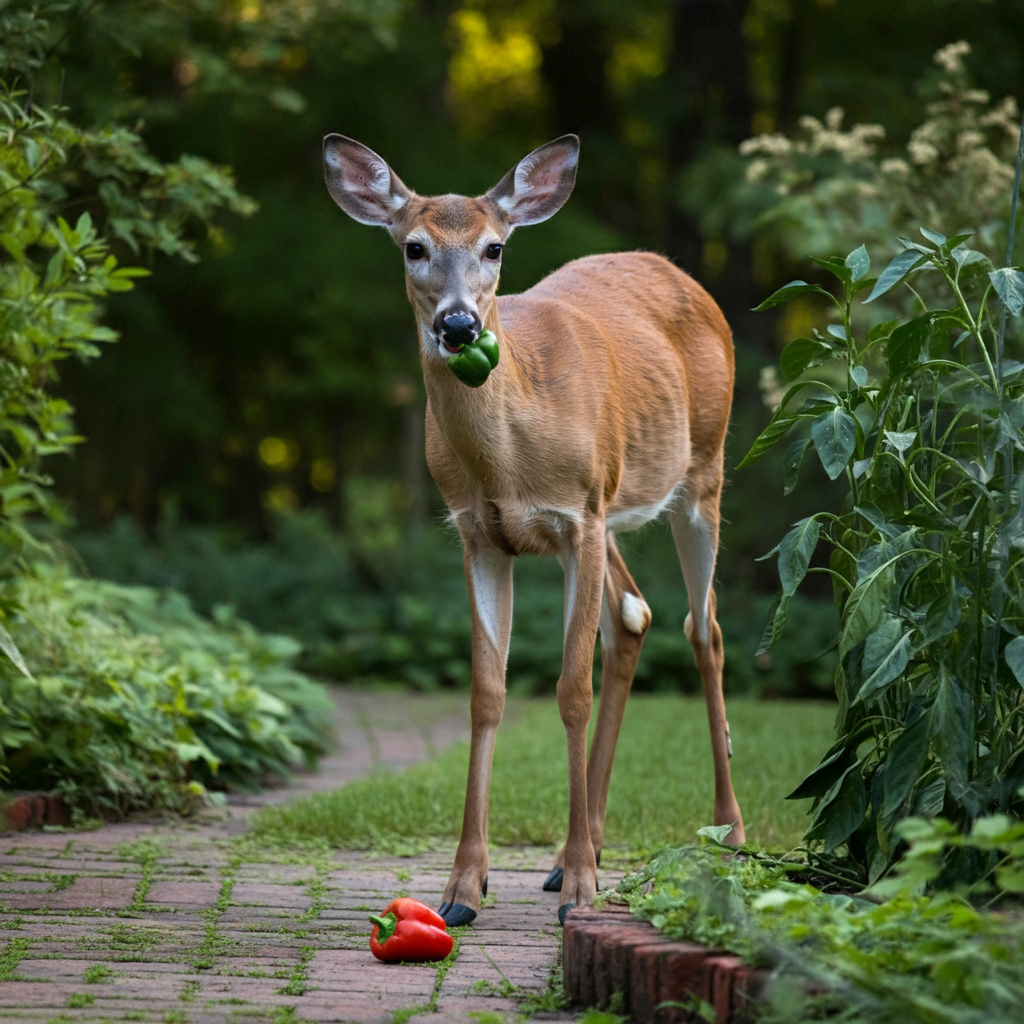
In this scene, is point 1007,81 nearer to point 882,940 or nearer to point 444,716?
point 444,716

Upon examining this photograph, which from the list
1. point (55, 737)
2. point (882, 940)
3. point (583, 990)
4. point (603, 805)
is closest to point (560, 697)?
point (603, 805)

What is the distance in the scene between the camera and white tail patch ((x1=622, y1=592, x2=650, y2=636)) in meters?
5.37

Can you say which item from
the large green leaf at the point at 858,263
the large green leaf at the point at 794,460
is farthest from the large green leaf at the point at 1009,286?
the large green leaf at the point at 794,460

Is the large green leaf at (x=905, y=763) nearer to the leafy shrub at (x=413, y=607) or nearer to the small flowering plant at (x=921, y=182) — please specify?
the small flowering plant at (x=921, y=182)

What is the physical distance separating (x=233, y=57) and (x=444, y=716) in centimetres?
466

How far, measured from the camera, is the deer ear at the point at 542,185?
187 inches

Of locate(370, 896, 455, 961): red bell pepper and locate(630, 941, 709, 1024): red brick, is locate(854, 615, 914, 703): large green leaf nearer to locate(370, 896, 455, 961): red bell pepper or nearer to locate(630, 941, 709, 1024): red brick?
locate(630, 941, 709, 1024): red brick

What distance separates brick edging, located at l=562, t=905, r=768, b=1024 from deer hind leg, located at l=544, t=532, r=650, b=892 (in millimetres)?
1509

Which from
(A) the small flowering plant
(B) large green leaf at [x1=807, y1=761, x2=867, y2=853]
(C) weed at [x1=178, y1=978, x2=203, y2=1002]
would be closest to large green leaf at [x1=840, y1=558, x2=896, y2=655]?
(B) large green leaf at [x1=807, y1=761, x2=867, y2=853]

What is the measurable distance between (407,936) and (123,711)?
8.05 feet

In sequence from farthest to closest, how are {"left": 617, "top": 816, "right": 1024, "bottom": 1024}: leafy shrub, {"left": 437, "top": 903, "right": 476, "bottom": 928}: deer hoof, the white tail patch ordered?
the white tail patch < {"left": 437, "top": 903, "right": 476, "bottom": 928}: deer hoof < {"left": 617, "top": 816, "right": 1024, "bottom": 1024}: leafy shrub

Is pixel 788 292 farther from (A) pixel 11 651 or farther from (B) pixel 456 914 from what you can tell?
(A) pixel 11 651

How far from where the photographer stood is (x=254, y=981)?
11.3ft

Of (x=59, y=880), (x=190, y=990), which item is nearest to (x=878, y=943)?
(x=190, y=990)
